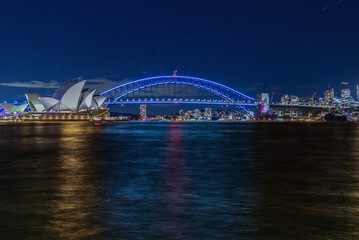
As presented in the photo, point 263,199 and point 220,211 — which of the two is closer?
point 220,211

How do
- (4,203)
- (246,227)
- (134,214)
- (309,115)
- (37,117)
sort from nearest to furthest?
(246,227) < (134,214) < (4,203) < (37,117) < (309,115)

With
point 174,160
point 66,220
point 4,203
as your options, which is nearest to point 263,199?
point 66,220

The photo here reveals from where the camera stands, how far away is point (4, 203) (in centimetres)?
885

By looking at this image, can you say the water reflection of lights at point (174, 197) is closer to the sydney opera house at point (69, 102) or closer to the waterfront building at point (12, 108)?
the sydney opera house at point (69, 102)

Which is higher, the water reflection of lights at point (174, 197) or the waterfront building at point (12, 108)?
the waterfront building at point (12, 108)

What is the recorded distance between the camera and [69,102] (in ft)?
365

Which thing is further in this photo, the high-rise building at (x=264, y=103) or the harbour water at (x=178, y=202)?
the high-rise building at (x=264, y=103)

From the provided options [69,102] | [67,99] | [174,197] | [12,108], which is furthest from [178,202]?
[12,108]

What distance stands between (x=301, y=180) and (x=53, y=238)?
29.2 feet

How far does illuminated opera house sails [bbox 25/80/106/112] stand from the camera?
106625mm

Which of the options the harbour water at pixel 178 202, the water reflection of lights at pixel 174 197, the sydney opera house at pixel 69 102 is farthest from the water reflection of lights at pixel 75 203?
Result: the sydney opera house at pixel 69 102

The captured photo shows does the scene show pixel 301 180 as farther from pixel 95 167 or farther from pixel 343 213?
pixel 95 167

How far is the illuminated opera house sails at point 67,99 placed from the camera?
10662cm

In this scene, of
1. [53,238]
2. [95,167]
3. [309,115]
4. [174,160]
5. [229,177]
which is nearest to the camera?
[53,238]
